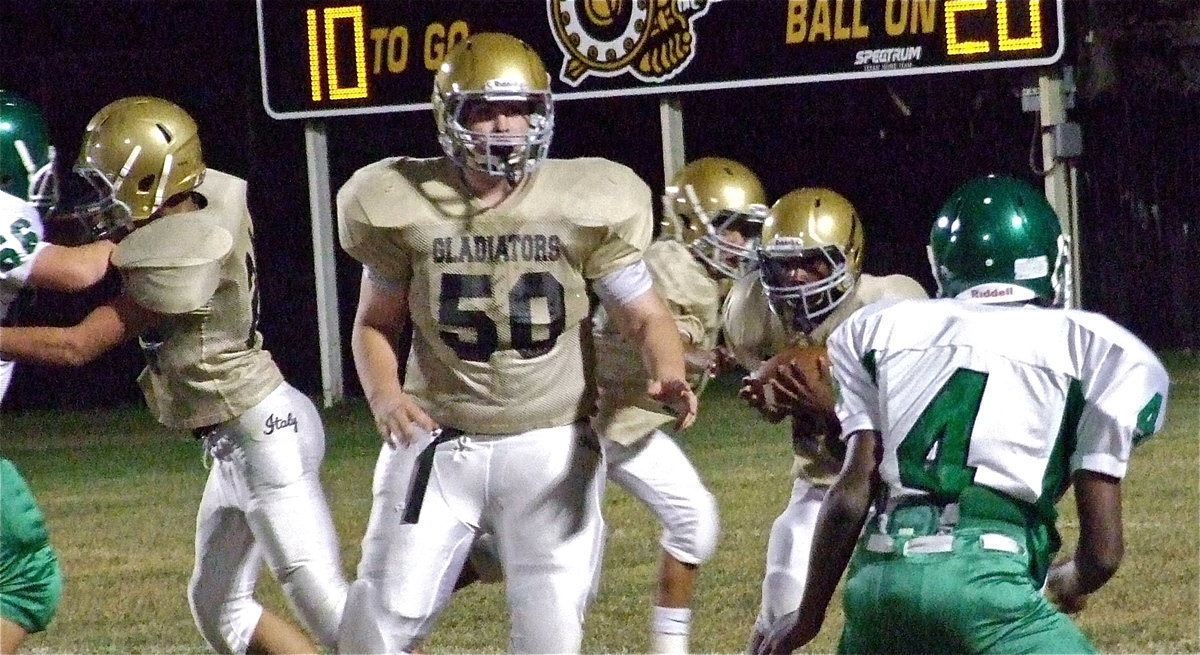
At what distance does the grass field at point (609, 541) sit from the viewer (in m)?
5.22

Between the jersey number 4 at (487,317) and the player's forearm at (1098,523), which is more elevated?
the jersey number 4 at (487,317)

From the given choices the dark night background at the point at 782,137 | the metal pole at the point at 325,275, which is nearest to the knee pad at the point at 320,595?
the metal pole at the point at 325,275

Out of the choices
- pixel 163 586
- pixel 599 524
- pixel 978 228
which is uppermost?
pixel 978 228

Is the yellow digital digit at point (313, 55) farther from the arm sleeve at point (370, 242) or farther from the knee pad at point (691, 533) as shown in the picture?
the arm sleeve at point (370, 242)

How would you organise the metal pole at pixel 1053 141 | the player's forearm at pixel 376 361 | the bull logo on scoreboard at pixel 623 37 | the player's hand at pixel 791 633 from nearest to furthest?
the player's hand at pixel 791 633 → the player's forearm at pixel 376 361 → the bull logo on scoreboard at pixel 623 37 → the metal pole at pixel 1053 141

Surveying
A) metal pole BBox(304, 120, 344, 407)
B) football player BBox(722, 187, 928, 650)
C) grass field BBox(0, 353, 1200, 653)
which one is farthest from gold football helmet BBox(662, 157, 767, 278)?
metal pole BBox(304, 120, 344, 407)

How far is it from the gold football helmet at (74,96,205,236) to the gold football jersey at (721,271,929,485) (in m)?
1.41

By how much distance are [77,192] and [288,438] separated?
0.76 meters

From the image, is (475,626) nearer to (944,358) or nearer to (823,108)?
(944,358)

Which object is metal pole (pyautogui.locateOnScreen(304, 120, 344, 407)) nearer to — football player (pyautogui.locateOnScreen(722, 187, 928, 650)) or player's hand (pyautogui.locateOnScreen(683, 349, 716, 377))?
player's hand (pyautogui.locateOnScreen(683, 349, 716, 377))

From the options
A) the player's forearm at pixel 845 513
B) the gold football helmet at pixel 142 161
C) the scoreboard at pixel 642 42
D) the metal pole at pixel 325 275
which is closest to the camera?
the player's forearm at pixel 845 513

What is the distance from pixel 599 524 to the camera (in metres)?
3.59

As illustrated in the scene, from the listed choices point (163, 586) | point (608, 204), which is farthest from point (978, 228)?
point (163, 586)

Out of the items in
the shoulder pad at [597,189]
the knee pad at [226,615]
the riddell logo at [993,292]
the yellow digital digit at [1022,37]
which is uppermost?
the yellow digital digit at [1022,37]
